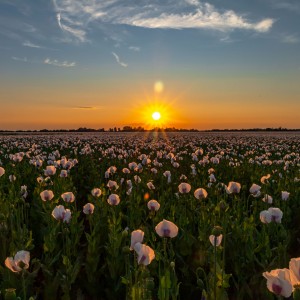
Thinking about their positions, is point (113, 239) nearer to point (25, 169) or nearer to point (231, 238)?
point (231, 238)

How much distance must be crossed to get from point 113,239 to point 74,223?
3.71ft

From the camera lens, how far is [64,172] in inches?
319

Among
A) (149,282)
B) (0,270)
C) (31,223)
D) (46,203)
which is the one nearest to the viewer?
(149,282)

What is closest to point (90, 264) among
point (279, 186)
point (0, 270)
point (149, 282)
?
point (0, 270)

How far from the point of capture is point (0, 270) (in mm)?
4340

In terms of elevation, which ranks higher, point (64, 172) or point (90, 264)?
point (64, 172)

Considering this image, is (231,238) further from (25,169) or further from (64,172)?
(25,169)

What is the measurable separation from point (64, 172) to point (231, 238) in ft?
12.6

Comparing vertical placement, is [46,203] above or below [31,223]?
above

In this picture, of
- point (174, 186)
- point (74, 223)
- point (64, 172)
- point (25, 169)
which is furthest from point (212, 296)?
point (25, 169)

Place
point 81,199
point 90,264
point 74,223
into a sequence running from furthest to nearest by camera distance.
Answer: point 81,199
point 74,223
point 90,264

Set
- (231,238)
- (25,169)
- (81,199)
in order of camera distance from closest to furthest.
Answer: (231,238) < (81,199) < (25,169)

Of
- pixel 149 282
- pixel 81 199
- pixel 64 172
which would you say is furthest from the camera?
pixel 81 199

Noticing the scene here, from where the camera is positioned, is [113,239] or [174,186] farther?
[174,186]
